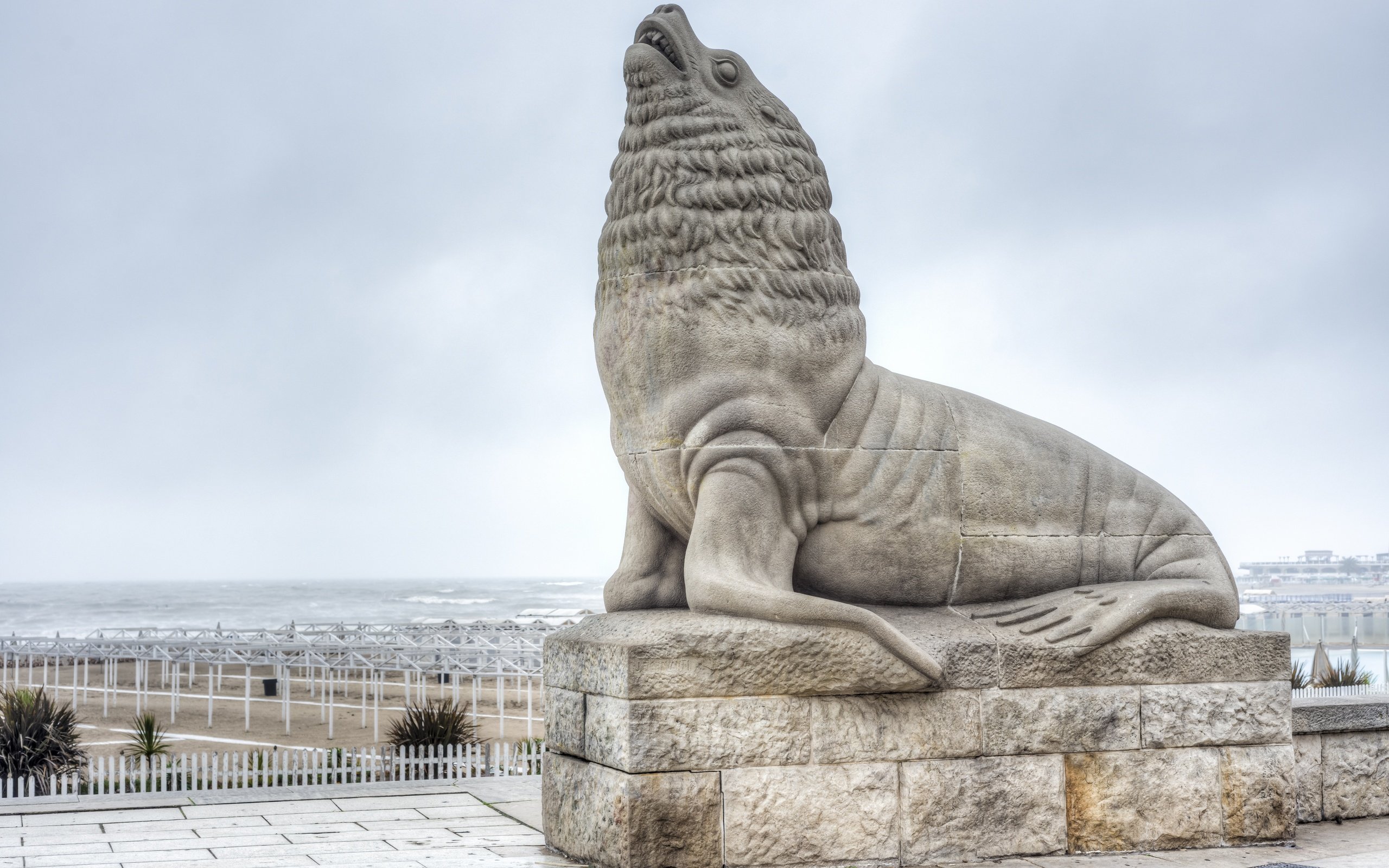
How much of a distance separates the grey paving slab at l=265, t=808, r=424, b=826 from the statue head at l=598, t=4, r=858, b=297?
3.09m

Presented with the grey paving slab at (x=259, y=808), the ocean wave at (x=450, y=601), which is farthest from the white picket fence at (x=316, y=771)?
the ocean wave at (x=450, y=601)

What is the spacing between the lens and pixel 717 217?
5.06 meters

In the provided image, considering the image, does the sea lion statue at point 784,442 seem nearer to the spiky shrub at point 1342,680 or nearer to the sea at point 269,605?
the spiky shrub at point 1342,680

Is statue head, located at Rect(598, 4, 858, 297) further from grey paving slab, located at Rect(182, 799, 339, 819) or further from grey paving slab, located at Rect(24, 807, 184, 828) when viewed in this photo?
grey paving slab, located at Rect(24, 807, 184, 828)

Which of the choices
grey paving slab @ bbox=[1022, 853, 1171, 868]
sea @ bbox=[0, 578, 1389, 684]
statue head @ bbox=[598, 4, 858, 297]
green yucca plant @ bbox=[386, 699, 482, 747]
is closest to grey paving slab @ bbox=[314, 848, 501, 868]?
grey paving slab @ bbox=[1022, 853, 1171, 868]

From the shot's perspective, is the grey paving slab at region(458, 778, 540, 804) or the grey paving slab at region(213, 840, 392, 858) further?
the grey paving slab at region(458, 778, 540, 804)

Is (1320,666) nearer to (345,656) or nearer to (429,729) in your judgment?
(429,729)

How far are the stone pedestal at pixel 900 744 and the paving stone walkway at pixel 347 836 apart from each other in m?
0.18

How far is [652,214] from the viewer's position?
508 centimetres

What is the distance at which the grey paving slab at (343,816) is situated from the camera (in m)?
6.24

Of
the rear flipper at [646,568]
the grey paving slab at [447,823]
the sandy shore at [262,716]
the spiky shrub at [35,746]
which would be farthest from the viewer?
the sandy shore at [262,716]

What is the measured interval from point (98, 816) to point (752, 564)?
4092 mm

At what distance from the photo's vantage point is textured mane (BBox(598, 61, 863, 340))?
16.5 feet

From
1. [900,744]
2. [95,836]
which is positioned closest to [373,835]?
[95,836]
